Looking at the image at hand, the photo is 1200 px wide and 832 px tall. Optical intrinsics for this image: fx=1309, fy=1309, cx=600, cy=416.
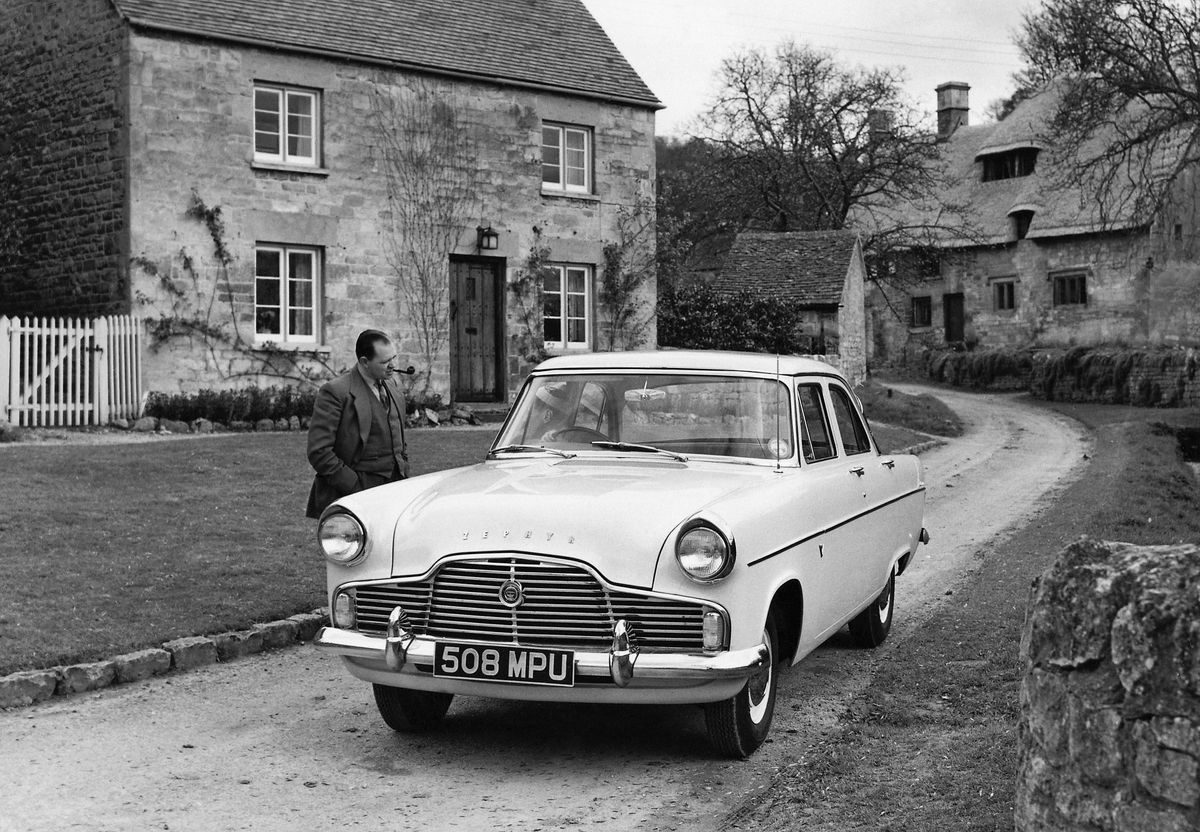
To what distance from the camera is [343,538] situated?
5680mm

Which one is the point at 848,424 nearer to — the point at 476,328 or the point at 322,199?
the point at 322,199

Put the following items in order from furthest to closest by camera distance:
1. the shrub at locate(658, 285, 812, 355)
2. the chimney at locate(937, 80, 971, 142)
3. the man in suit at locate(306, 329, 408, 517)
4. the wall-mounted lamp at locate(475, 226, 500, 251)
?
1. the chimney at locate(937, 80, 971, 142)
2. the shrub at locate(658, 285, 812, 355)
3. the wall-mounted lamp at locate(475, 226, 500, 251)
4. the man in suit at locate(306, 329, 408, 517)

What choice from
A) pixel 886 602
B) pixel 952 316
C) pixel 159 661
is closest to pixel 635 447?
pixel 886 602

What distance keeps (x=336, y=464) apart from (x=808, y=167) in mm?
42261

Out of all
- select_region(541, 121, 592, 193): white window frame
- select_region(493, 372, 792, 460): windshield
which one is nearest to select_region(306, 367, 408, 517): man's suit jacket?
select_region(493, 372, 792, 460): windshield

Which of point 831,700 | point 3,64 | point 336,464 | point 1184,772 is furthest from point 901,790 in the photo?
point 3,64

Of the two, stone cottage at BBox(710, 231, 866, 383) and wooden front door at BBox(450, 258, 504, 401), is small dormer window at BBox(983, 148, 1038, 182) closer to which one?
stone cottage at BBox(710, 231, 866, 383)

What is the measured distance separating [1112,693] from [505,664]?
8.19 ft

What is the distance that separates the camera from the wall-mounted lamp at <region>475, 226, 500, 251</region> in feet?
75.9

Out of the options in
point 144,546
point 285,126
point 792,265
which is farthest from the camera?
point 792,265

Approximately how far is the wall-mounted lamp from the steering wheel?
16.8 meters

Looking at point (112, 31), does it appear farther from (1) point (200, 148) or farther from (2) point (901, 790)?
(2) point (901, 790)

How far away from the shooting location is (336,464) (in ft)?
25.1

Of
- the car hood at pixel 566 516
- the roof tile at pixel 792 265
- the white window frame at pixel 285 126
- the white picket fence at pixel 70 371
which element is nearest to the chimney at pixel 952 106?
the roof tile at pixel 792 265
